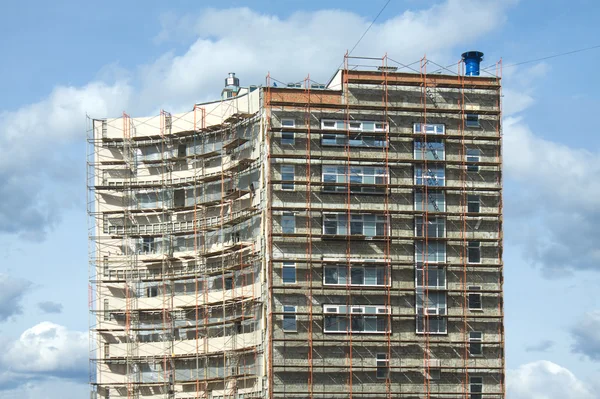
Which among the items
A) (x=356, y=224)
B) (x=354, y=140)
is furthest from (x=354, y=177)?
(x=356, y=224)

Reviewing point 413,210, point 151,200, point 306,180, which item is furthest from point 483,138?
point 151,200

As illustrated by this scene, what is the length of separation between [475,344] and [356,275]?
34.7 feet

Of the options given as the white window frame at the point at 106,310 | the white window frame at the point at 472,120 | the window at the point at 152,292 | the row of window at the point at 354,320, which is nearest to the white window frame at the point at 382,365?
the row of window at the point at 354,320

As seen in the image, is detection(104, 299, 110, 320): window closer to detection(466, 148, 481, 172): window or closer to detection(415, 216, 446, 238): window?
detection(415, 216, 446, 238): window

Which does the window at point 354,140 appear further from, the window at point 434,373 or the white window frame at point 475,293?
the window at point 434,373

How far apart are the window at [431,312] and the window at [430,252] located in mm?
2430

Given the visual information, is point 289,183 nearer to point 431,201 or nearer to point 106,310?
point 431,201

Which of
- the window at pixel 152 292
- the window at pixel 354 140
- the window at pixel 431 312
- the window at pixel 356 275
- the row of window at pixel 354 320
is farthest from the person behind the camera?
the window at pixel 152 292

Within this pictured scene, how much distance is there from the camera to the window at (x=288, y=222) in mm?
83875

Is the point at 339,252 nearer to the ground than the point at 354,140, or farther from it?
nearer to the ground

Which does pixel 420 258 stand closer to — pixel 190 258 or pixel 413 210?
pixel 413 210

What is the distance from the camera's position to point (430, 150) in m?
86.8

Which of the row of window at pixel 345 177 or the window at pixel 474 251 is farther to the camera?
the window at pixel 474 251

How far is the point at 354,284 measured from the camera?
83688mm
